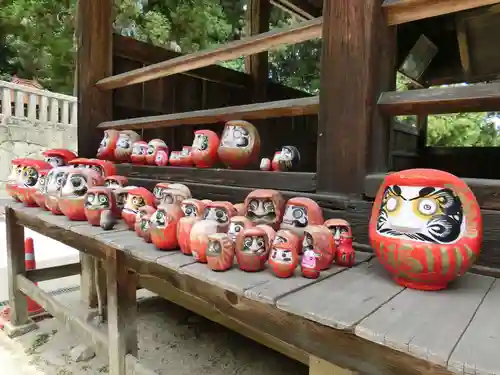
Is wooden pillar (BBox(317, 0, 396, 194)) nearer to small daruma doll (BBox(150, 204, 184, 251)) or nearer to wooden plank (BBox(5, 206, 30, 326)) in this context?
small daruma doll (BBox(150, 204, 184, 251))

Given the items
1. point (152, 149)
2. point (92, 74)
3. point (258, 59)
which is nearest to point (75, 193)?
point (152, 149)

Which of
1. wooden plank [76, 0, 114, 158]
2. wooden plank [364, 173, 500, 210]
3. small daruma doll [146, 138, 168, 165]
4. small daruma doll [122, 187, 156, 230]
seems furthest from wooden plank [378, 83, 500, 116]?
wooden plank [76, 0, 114, 158]

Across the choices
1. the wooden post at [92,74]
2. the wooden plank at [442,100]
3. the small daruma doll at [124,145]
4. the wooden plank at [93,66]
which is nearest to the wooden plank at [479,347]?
the wooden plank at [442,100]

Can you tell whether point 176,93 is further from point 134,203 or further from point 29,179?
point 134,203

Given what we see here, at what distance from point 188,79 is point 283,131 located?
1.26m

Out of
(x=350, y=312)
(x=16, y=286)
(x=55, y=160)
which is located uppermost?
(x=55, y=160)

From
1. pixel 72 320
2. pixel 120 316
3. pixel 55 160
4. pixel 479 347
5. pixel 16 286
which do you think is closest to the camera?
pixel 479 347

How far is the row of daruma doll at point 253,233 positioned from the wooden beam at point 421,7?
0.88m

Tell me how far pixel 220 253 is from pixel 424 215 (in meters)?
0.67

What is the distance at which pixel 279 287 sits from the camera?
118cm

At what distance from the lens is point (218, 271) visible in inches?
52.7

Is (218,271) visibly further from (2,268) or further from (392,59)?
(2,268)

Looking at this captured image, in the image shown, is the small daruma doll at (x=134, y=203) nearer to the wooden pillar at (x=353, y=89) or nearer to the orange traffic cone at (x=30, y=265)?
the wooden pillar at (x=353, y=89)

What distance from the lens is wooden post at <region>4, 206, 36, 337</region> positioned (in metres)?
3.01
